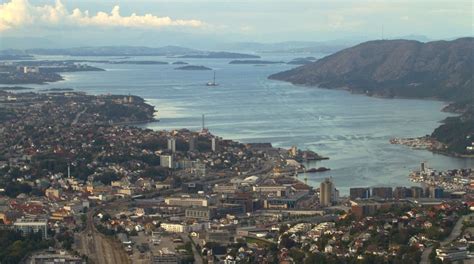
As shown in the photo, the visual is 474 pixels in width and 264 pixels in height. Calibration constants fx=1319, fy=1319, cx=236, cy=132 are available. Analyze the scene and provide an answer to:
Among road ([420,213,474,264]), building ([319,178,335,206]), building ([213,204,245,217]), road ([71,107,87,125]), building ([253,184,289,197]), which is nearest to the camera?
road ([420,213,474,264])

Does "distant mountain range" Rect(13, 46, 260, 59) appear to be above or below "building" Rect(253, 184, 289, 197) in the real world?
below

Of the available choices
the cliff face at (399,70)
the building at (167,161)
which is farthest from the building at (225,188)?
the cliff face at (399,70)

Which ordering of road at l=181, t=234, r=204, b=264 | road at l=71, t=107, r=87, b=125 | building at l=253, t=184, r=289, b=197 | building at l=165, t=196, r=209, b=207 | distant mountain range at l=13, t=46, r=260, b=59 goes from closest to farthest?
road at l=181, t=234, r=204, b=264, building at l=165, t=196, r=209, b=207, building at l=253, t=184, r=289, b=197, road at l=71, t=107, r=87, b=125, distant mountain range at l=13, t=46, r=260, b=59

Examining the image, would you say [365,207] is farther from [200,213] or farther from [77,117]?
[77,117]

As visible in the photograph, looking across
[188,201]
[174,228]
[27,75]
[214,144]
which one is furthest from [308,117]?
[27,75]

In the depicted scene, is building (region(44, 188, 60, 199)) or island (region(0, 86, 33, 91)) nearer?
building (region(44, 188, 60, 199))

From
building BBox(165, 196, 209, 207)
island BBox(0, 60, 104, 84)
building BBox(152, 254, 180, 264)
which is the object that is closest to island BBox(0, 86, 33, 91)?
island BBox(0, 60, 104, 84)

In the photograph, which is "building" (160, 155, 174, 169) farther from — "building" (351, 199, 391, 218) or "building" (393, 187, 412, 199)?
"building" (351, 199, 391, 218)

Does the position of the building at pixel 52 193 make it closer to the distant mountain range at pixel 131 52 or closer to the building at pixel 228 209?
the building at pixel 228 209
